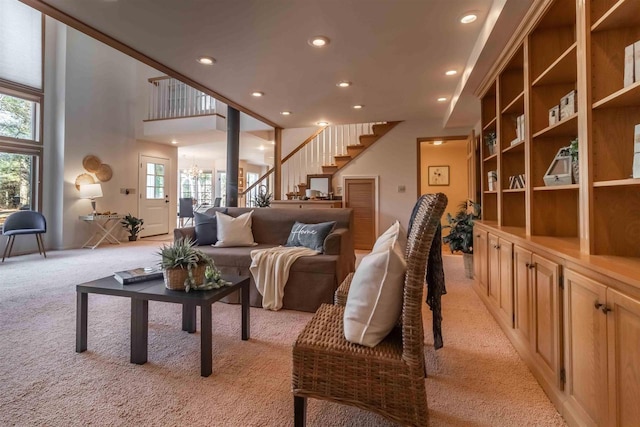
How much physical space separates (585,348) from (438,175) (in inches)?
239

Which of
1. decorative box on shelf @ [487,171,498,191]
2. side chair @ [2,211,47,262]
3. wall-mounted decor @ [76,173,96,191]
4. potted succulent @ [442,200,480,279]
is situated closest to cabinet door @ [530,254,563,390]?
decorative box on shelf @ [487,171,498,191]

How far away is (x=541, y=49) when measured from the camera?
7.00 ft

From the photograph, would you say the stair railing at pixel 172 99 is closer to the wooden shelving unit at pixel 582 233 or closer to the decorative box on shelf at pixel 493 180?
the decorative box on shelf at pixel 493 180

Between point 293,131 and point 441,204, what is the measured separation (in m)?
6.50

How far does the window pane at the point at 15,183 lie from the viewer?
5.13 meters

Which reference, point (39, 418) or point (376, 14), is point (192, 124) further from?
point (39, 418)

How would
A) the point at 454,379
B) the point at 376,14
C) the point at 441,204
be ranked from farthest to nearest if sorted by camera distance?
the point at 376,14 < the point at 454,379 < the point at 441,204

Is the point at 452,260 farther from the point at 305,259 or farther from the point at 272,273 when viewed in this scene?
the point at 272,273

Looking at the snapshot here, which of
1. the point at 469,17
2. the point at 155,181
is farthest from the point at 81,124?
the point at 469,17

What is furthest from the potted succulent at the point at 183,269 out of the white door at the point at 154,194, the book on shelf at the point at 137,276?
the white door at the point at 154,194

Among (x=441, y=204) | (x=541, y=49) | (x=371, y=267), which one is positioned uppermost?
(x=541, y=49)

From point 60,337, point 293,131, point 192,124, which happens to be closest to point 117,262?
point 60,337

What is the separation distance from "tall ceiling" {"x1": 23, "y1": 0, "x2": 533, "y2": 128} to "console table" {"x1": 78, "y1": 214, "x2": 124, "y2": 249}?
407 centimetres

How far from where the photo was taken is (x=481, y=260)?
3.03 m
